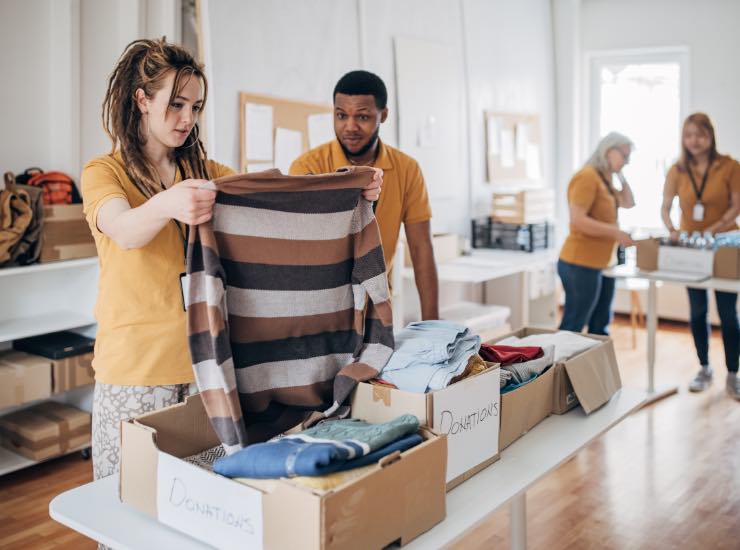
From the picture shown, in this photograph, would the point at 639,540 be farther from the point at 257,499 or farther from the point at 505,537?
the point at 257,499

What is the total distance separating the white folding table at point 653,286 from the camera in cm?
393

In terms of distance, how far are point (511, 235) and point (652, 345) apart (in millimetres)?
1460

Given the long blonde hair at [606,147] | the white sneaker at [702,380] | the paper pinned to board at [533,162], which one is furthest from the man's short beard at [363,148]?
the paper pinned to board at [533,162]

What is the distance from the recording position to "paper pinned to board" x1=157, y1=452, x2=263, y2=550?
3.97ft

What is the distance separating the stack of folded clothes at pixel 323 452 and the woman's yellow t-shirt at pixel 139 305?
0.50m

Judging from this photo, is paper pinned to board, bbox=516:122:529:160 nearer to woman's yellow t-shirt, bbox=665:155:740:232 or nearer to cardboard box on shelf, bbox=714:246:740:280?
woman's yellow t-shirt, bbox=665:155:740:232

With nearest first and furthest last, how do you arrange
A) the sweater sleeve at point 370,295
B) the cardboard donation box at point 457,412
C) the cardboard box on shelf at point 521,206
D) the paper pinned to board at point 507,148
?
1. the cardboard donation box at point 457,412
2. the sweater sleeve at point 370,295
3. the cardboard box on shelf at point 521,206
4. the paper pinned to board at point 507,148

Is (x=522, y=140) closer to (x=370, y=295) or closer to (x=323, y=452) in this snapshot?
(x=370, y=295)

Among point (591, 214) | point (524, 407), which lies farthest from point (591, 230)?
point (524, 407)

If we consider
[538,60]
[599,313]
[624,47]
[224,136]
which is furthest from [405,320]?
[624,47]

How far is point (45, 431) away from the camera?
11.0 feet

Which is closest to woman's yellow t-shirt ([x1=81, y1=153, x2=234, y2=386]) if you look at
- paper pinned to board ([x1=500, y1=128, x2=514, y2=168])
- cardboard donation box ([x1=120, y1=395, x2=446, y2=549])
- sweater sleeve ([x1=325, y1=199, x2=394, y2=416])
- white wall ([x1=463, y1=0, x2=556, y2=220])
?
cardboard donation box ([x1=120, y1=395, x2=446, y2=549])

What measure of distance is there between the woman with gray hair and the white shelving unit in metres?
2.36

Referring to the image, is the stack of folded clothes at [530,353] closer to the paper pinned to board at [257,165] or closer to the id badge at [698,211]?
the paper pinned to board at [257,165]
